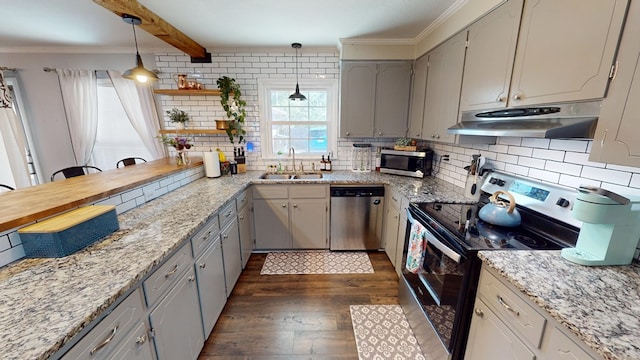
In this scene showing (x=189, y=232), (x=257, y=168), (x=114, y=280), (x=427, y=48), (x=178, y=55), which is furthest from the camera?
(x=257, y=168)

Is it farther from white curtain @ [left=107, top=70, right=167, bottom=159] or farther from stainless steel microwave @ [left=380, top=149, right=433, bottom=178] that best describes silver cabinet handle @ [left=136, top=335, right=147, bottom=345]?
white curtain @ [left=107, top=70, right=167, bottom=159]

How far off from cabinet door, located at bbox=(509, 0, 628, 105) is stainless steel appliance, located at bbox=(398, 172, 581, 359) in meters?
0.60

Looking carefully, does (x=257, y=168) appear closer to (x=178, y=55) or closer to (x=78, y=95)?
(x=178, y=55)

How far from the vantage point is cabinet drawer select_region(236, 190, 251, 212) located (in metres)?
2.37

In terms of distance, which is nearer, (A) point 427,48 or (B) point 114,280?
(B) point 114,280

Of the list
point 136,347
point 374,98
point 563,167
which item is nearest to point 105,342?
point 136,347

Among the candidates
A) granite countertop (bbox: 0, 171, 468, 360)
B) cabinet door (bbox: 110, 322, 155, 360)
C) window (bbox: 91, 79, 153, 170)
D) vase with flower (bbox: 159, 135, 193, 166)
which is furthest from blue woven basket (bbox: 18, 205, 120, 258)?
window (bbox: 91, 79, 153, 170)

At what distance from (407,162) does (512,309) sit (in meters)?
1.98

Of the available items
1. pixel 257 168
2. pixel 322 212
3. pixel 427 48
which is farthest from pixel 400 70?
pixel 257 168

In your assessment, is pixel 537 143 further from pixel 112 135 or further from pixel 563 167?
pixel 112 135

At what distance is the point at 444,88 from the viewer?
2154 millimetres

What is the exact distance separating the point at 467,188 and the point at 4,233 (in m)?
2.86

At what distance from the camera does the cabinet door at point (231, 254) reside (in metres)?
2.02

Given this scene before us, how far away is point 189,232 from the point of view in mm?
1381
